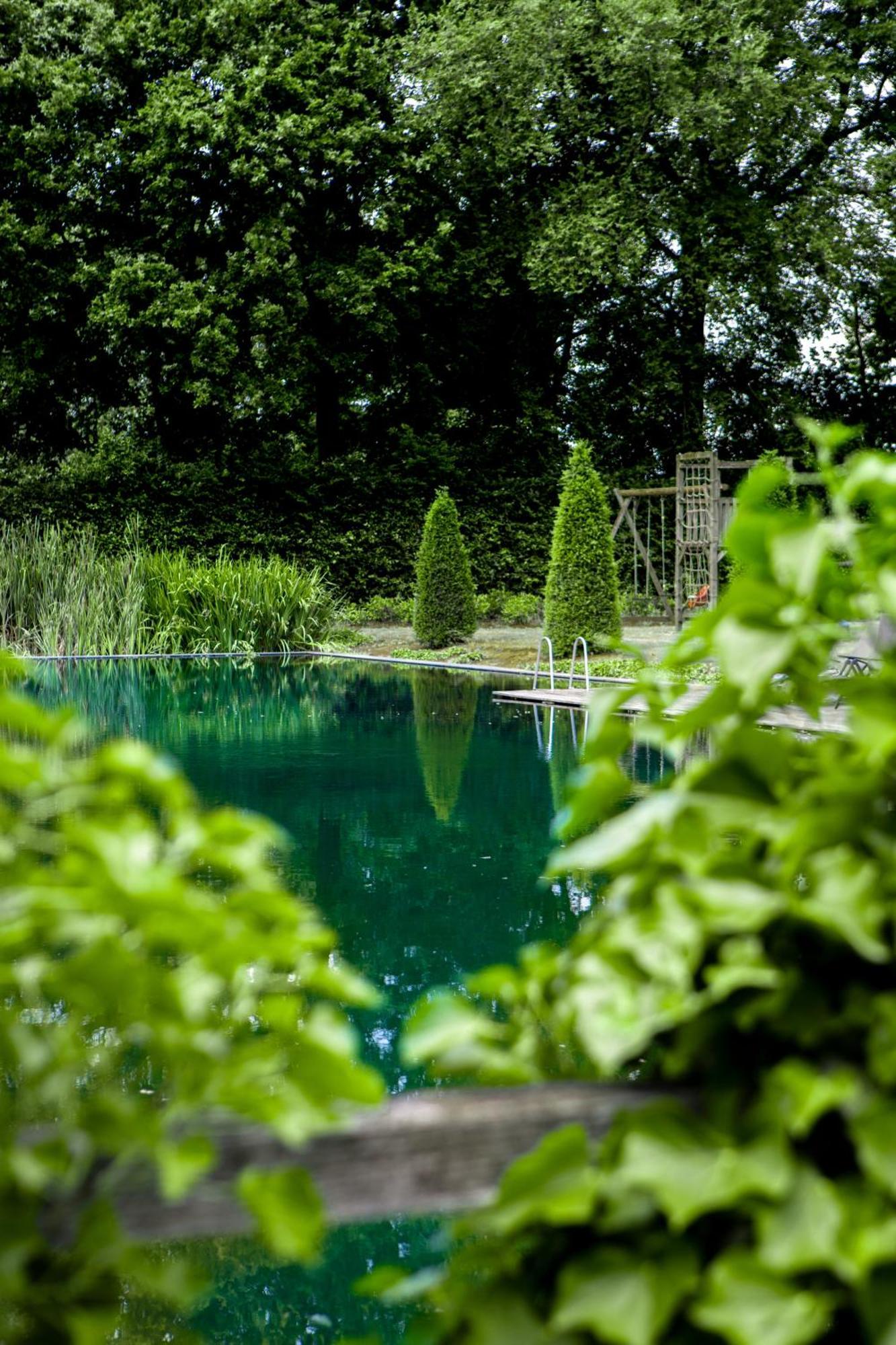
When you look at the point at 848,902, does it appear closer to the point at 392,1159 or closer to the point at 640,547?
the point at 392,1159

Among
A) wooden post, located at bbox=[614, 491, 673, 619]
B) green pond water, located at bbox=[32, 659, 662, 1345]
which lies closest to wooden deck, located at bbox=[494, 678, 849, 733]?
green pond water, located at bbox=[32, 659, 662, 1345]

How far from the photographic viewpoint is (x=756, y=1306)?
0.79 metres

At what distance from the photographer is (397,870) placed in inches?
231

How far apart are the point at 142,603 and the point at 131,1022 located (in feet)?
52.1

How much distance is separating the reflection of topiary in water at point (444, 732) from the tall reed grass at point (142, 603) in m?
3.33

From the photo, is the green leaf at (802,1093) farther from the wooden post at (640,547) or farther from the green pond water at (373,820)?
the wooden post at (640,547)

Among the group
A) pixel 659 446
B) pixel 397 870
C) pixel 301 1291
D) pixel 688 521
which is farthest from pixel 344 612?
pixel 301 1291

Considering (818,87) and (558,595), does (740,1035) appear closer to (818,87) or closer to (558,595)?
(558,595)

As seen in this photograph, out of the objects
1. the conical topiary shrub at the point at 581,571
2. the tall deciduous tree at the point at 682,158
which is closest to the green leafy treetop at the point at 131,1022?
the conical topiary shrub at the point at 581,571

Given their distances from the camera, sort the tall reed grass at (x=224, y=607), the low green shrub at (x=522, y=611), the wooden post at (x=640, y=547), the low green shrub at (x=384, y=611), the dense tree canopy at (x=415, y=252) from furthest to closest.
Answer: the low green shrub at (x=384, y=611), the low green shrub at (x=522, y=611), the dense tree canopy at (x=415, y=252), the wooden post at (x=640, y=547), the tall reed grass at (x=224, y=607)

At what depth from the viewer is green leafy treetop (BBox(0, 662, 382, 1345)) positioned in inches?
30.3

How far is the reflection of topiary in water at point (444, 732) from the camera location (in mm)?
7738

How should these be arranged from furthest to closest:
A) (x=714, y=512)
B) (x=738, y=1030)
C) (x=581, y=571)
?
(x=714, y=512), (x=581, y=571), (x=738, y=1030)

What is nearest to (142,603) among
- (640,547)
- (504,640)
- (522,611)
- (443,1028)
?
(504,640)
